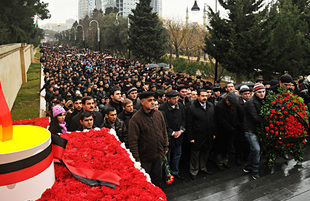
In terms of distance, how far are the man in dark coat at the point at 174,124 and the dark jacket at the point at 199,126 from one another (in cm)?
18

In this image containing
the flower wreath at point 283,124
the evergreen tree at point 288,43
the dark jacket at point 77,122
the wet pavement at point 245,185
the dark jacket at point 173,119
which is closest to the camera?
the wet pavement at point 245,185

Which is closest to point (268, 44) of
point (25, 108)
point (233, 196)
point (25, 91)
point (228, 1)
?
point (228, 1)

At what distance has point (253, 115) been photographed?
5.24 m

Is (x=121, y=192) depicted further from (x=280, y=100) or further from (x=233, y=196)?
(x=280, y=100)

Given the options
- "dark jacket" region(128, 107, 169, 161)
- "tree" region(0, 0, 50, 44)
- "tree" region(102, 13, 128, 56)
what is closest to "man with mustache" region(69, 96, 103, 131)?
"dark jacket" region(128, 107, 169, 161)

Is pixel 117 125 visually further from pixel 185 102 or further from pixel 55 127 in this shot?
pixel 185 102

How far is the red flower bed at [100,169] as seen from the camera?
6.77 ft

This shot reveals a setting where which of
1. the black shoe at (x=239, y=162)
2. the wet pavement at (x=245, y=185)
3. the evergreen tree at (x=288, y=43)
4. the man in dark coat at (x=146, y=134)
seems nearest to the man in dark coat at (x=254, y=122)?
the wet pavement at (x=245, y=185)

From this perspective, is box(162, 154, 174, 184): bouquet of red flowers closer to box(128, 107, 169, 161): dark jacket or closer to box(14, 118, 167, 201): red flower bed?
box(128, 107, 169, 161): dark jacket

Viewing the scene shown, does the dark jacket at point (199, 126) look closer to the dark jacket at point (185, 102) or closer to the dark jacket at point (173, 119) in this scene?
the dark jacket at point (173, 119)

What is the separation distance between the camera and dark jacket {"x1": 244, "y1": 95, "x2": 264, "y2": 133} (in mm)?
5238

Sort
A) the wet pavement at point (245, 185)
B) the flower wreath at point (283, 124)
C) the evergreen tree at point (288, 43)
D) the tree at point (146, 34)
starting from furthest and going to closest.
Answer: the tree at point (146, 34) → the evergreen tree at point (288, 43) → the flower wreath at point (283, 124) → the wet pavement at point (245, 185)

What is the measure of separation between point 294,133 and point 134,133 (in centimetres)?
315

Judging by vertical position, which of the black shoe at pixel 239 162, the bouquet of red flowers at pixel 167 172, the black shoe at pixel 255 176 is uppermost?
the bouquet of red flowers at pixel 167 172
